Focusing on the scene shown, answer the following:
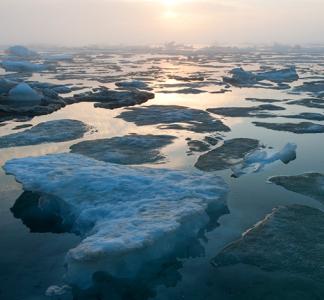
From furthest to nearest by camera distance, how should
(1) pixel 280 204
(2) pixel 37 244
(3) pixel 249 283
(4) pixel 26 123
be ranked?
(4) pixel 26 123
(1) pixel 280 204
(2) pixel 37 244
(3) pixel 249 283

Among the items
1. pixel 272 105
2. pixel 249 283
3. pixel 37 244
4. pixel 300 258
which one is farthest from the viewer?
pixel 272 105

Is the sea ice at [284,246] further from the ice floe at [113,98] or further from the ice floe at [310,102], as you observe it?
the ice floe at [113,98]

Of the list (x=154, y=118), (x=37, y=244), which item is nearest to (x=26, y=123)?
(x=154, y=118)

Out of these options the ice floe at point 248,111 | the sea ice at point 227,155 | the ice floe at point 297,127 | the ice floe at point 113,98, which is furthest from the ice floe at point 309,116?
the ice floe at point 113,98

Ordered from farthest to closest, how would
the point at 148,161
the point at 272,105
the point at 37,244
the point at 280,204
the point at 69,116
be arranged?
1. the point at 272,105
2. the point at 69,116
3. the point at 148,161
4. the point at 280,204
5. the point at 37,244

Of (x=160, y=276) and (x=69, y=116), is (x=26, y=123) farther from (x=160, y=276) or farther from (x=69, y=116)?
(x=160, y=276)

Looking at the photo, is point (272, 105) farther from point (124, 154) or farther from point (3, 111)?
point (3, 111)

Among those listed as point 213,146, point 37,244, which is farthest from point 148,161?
point 37,244

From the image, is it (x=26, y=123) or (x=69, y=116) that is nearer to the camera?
(x=26, y=123)
